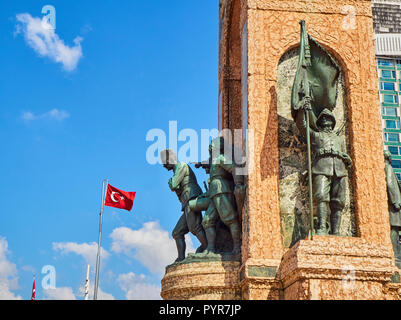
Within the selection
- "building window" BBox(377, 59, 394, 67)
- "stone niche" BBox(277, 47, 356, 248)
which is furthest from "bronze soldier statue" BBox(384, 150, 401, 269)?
"building window" BBox(377, 59, 394, 67)

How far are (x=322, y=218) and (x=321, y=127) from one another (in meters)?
2.21

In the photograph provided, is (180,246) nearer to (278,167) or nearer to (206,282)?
(206,282)

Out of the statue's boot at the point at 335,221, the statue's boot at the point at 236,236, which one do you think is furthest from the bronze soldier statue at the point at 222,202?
the statue's boot at the point at 335,221

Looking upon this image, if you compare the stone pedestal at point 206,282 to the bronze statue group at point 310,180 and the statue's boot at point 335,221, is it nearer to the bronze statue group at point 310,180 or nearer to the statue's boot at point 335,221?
the bronze statue group at point 310,180

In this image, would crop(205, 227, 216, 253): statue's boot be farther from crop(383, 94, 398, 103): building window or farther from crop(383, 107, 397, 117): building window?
crop(383, 94, 398, 103): building window

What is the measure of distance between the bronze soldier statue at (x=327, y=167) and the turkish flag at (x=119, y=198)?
1004 centimetres

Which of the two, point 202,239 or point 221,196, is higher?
point 221,196

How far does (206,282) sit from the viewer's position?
46.0ft

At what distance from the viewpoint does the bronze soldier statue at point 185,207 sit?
16062mm

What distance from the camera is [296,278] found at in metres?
12.2

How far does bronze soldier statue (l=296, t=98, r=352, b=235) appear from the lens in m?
13.7

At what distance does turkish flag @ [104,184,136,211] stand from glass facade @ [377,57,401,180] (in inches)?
2275

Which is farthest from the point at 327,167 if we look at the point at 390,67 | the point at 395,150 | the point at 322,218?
the point at 390,67
